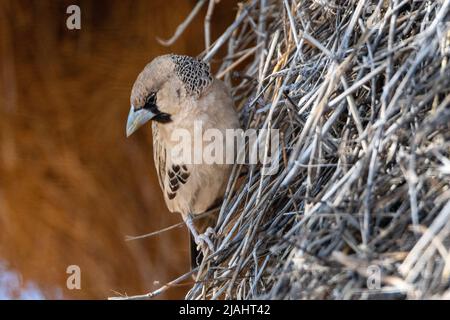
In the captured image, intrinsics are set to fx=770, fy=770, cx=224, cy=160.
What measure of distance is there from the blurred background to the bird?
0.75 metres

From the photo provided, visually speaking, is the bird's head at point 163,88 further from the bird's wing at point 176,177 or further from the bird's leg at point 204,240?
the bird's leg at point 204,240

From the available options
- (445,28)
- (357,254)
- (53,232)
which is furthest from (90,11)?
(357,254)

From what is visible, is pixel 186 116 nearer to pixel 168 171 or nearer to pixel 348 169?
pixel 168 171

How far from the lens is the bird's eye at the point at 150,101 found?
2.13 metres

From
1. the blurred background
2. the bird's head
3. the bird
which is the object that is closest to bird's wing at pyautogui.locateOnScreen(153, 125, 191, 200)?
A: the bird

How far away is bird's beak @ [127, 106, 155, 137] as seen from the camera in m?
2.12

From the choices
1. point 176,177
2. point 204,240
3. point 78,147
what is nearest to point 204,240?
point 204,240

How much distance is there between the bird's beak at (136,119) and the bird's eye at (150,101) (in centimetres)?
1

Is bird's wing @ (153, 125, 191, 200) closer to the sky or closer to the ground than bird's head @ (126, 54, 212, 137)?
closer to the ground

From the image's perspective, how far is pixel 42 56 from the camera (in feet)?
9.70

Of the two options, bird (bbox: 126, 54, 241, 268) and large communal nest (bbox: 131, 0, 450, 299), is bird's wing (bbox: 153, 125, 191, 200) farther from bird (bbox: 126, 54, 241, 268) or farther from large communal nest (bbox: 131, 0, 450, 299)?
large communal nest (bbox: 131, 0, 450, 299)

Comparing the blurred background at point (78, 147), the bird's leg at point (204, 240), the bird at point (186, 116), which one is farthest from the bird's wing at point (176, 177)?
the blurred background at point (78, 147)

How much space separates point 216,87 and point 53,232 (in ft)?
3.77
